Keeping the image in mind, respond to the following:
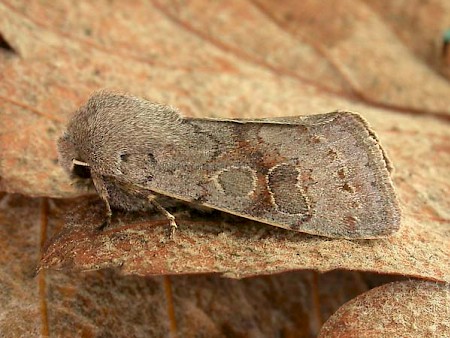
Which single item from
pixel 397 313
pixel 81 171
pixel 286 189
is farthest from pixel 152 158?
pixel 397 313

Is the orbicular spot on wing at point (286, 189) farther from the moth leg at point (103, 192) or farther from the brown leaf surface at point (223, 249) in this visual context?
the moth leg at point (103, 192)

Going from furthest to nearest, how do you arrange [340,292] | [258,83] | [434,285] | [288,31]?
[288,31], [258,83], [340,292], [434,285]

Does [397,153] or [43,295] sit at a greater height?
[397,153]

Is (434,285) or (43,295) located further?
(43,295)

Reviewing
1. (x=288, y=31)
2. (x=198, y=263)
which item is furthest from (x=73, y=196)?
(x=288, y=31)

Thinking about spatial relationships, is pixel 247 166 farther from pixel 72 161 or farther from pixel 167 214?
pixel 72 161

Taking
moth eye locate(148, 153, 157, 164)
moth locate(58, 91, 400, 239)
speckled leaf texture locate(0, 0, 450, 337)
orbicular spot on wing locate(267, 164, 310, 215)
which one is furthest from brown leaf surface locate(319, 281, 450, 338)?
moth eye locate(148, 153, 157, 164)

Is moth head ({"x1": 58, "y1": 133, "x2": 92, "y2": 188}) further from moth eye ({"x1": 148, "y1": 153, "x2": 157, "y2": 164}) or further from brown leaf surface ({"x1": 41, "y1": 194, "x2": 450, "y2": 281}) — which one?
moth eye ({"x1": 148, "y1": 153, "x2": 157, "y2": 164})

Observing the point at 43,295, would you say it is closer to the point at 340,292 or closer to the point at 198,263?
the point at 198,263
